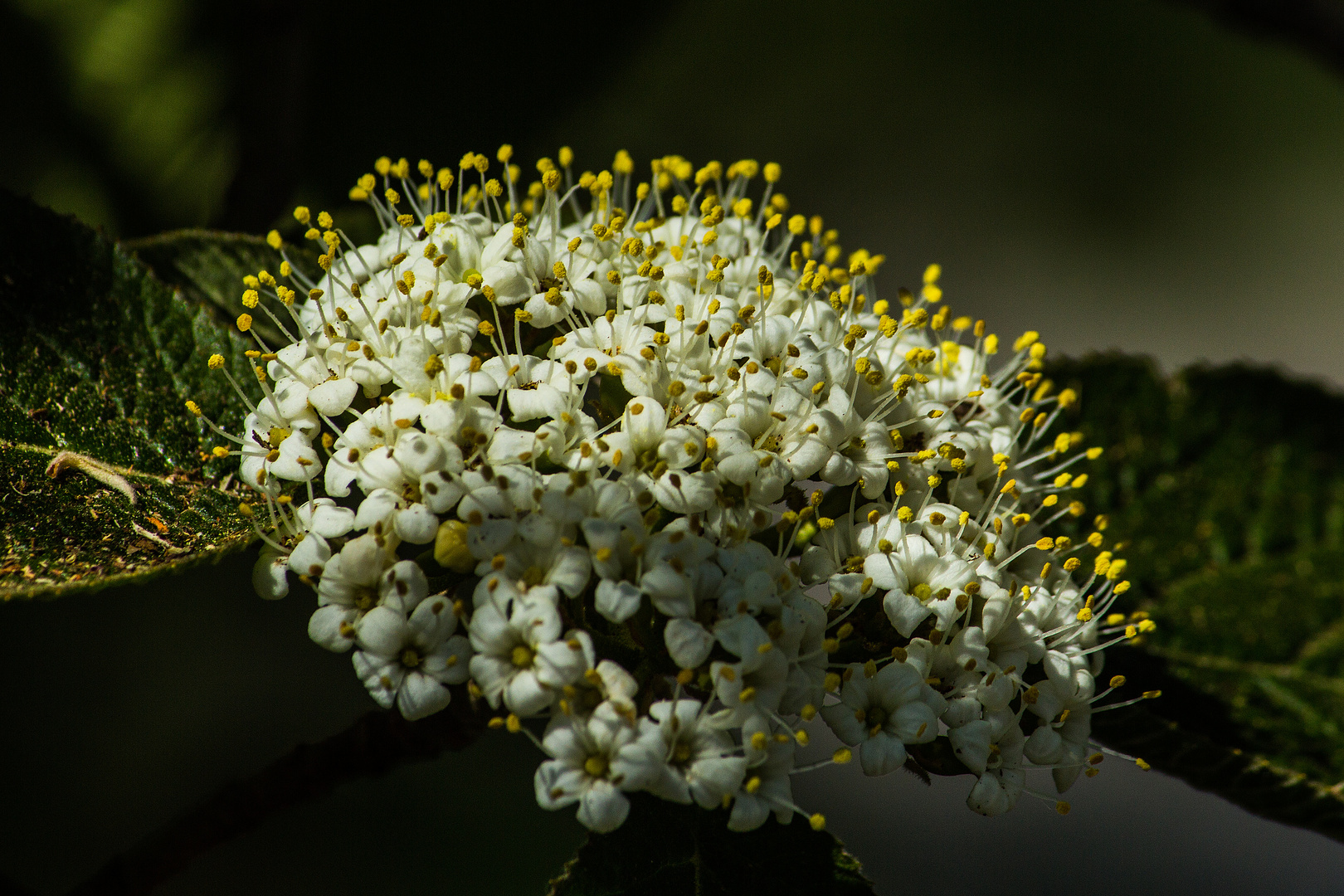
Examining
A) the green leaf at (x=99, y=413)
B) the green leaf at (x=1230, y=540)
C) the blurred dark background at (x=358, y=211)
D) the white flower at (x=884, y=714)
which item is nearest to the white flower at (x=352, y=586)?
the green leaf at (x=99, y=413)

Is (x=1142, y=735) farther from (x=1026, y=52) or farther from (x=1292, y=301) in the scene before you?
(x=1292, y=301)

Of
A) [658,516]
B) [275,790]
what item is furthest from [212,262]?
[658,516]

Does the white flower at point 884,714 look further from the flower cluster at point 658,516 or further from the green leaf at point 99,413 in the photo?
the green leaf at point 99,413

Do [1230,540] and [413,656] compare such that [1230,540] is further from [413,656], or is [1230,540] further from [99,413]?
[99,413]

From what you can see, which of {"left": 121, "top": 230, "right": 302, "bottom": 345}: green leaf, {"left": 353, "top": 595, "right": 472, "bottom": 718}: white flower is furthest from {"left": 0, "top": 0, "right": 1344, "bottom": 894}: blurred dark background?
{"left": 353, "top": 595, "right": 472, "bottom": 718}: white flower

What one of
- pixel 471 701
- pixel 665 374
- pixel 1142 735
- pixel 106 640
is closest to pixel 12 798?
pixel 106 640

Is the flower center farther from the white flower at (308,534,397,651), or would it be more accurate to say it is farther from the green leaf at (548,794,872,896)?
the green leaf at (548,794,872,896)
